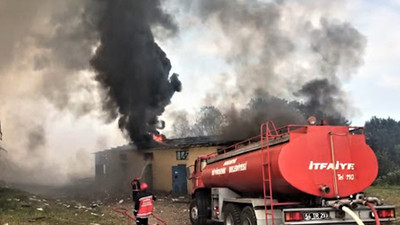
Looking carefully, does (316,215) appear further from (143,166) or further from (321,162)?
(143,166)

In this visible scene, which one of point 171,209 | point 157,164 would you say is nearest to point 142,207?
point 171,209

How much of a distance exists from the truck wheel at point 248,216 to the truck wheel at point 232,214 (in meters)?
0.40

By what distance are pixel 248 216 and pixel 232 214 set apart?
1.36 meters

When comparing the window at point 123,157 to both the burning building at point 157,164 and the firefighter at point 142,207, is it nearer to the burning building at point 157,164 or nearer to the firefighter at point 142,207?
the burning building at point 157,164

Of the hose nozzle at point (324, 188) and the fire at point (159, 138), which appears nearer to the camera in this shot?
the hose nozzle at point (324, 188)

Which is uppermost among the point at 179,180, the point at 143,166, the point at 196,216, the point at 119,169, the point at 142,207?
the point at 143,166

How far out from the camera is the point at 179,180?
30.6 m

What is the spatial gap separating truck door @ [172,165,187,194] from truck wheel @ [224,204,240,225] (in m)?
→ 18.6

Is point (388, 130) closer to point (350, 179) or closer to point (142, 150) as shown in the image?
point (142, 150)

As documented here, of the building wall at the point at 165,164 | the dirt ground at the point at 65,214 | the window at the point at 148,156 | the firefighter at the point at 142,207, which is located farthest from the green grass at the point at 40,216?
the window at the point at 148,156

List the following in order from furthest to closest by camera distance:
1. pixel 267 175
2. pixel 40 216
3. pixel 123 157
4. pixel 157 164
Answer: pixel 123 157 → pixel 157 164 → pixel 40 216 → pixel 267 175

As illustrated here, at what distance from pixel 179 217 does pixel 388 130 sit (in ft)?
141

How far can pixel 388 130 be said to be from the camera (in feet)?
171

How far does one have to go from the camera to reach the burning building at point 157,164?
30.0 meters
